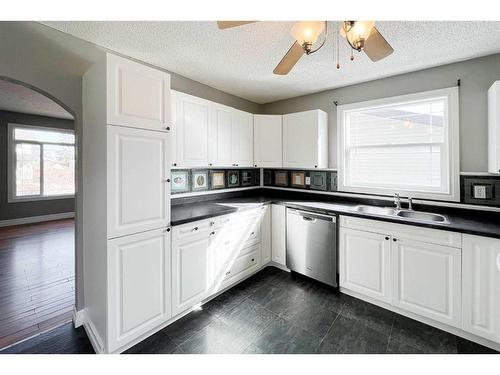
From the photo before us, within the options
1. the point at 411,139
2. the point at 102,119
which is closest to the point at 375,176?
the point at 411,139

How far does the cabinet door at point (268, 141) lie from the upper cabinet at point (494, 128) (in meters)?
2.14

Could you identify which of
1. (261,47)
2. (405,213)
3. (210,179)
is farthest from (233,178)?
(405,213)

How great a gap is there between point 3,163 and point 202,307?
601 centimetres

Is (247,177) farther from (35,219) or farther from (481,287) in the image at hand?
(35,219)

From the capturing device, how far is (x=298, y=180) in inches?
137

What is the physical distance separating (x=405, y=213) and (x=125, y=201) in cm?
274

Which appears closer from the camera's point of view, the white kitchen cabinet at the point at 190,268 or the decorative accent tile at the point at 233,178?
the white kitchen cabinet at the point at 190,268

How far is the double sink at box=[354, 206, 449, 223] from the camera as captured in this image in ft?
7.27

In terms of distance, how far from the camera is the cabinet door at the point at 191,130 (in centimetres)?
237

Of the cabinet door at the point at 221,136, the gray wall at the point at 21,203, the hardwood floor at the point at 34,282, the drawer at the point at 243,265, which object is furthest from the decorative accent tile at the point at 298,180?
the gray wall at the point at 21,203

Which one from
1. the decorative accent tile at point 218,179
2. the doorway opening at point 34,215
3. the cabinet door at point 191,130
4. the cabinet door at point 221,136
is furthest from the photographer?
the decorative accent tile at point 218,179

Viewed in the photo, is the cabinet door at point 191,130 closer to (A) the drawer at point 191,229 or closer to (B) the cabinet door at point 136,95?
(B) the cabinet door at point 136,95

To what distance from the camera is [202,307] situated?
224 centimetres
